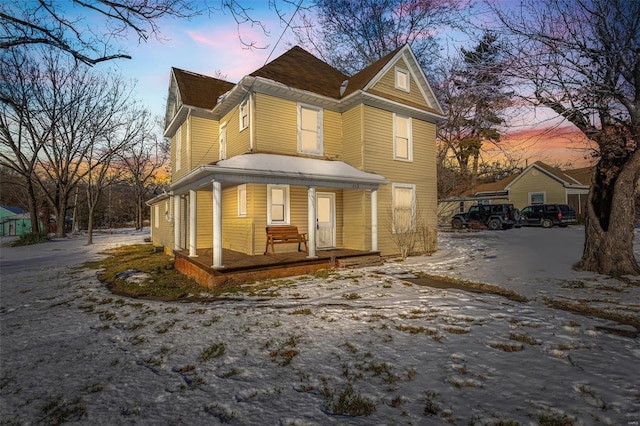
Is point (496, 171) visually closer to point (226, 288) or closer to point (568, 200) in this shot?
point (568, 200)

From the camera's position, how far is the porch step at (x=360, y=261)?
402 inches

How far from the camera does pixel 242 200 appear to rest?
36.7ft

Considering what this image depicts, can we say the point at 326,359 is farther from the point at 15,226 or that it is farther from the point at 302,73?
the point at 15,226

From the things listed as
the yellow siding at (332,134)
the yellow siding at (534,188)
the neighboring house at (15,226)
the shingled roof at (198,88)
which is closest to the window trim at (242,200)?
the yellow siding at (332,134)

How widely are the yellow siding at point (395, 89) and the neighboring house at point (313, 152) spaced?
42 mm

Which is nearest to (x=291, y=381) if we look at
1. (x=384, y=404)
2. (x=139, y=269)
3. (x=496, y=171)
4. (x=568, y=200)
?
(x=384, y=404)

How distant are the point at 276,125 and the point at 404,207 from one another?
598cm

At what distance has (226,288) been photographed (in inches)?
306

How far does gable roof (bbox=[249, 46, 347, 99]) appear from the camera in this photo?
11.5 meters

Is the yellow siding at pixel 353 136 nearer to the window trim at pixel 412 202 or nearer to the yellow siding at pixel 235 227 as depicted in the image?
the window trim at pixel 412 202

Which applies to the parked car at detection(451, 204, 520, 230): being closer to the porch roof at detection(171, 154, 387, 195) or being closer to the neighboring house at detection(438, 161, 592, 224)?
the neighboring house at detection(438, 161, 592, 224)

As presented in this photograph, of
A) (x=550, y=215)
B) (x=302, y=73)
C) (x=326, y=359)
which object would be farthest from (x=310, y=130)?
(x=550, y=215)

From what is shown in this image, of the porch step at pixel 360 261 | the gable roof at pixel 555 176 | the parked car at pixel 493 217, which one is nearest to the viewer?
the porch step at pixel 360 261

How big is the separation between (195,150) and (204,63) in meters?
7.04
